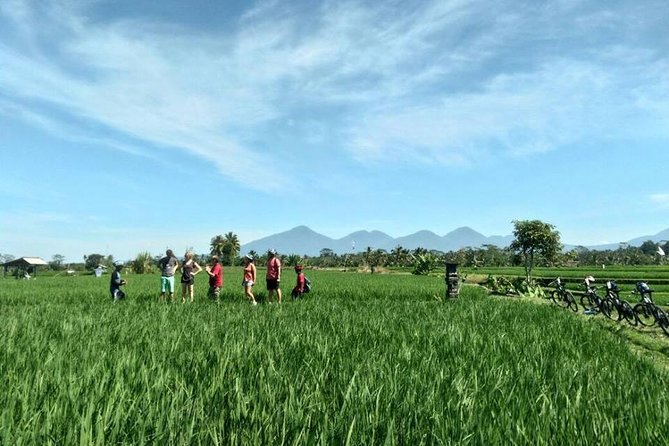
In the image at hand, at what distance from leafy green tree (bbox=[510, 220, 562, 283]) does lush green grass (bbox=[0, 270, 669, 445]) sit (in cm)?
2770

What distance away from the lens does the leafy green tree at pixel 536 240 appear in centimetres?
3225

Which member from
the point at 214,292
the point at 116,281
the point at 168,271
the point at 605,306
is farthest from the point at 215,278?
the point at 605,306

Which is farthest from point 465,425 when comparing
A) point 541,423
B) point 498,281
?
point 498,281

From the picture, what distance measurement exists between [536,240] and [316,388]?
32.6 meters

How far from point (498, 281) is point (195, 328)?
20.9m

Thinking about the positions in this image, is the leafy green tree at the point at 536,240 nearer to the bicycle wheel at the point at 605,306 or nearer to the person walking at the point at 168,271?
the bicycle wheel at the point at 605,306

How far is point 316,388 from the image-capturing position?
3.16 m

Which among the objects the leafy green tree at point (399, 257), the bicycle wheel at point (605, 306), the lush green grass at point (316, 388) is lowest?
the bicycle wheel at point (605, 306)

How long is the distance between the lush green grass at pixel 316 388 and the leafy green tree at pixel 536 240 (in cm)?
2770

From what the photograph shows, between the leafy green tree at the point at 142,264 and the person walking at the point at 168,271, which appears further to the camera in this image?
the leafy green tree at the point at 142,264

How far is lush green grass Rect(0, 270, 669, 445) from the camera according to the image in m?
2.34

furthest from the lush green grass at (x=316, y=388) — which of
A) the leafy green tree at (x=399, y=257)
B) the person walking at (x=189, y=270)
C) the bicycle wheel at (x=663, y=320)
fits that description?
the leafy green tree at (x=399, y=257)

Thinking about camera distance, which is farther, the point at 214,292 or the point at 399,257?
the point at 399,257

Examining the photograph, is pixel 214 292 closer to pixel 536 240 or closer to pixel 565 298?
pixel 565 298
